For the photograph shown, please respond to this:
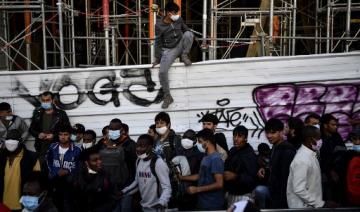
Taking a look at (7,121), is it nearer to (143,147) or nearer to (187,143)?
(143,147)

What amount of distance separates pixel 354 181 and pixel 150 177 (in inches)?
86.4

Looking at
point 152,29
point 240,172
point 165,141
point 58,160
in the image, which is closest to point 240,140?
point 240,172

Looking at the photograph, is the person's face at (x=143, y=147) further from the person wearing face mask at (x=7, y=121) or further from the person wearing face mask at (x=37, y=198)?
the person wearing face mask at (x=7, y=121)

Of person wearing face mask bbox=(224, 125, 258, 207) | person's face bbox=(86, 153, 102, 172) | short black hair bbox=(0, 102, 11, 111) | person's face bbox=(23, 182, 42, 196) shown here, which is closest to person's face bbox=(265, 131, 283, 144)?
person wearing face mask bbox=(224, 125, 258, 207)

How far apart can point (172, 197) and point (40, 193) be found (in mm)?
1780

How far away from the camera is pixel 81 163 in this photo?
506cm

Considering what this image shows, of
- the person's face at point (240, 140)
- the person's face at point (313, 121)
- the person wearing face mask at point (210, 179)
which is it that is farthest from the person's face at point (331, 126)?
the person wearing face mask at point (210, 179)

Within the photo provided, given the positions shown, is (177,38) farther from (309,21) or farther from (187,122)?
(309,21)

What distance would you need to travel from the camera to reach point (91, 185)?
4910 millimetres

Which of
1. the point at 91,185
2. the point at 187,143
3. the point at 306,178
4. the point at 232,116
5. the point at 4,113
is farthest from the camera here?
the point at 232,116

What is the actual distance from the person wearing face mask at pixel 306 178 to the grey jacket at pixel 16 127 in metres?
4.50

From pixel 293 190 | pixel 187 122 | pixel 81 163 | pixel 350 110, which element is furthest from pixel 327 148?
pixel 81 163

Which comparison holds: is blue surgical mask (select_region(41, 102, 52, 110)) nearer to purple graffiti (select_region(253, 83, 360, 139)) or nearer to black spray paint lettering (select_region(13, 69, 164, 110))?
black spray paint lettering (select_region(13, 69, 164, 110))

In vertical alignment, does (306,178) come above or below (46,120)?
below
